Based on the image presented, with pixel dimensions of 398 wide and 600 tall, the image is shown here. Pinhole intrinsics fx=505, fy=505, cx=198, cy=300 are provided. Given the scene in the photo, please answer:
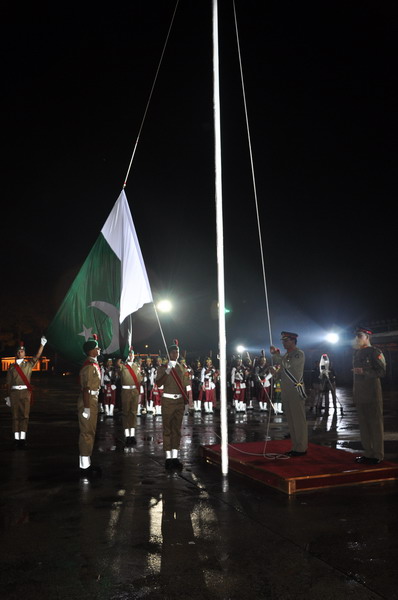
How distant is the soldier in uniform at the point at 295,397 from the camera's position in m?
7.88

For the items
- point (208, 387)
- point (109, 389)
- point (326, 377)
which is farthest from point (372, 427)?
point (109, 389)

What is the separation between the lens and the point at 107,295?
8.80m

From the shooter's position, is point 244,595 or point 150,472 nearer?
point 244,595

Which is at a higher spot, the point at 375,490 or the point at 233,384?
the point at 233,384

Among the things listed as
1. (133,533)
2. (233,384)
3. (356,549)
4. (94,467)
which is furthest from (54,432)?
(356,549)

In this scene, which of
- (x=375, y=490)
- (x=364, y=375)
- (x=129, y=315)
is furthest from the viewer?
(x=129, y=315)

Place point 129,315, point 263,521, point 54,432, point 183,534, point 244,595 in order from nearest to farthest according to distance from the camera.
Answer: point 244,595
point 183,534
point 263,521
point 129,315
point 54,432

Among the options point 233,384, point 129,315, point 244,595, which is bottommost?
point 244,595

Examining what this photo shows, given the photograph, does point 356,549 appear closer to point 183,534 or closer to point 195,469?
point 183,534

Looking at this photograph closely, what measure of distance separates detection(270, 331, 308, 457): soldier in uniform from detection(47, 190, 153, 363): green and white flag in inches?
98.4

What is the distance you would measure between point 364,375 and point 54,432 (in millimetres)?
8303

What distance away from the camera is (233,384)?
59.4 ft

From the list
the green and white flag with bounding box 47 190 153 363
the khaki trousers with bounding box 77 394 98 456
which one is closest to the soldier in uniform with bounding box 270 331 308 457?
the green and white flag with bounding box 47 190 153 363

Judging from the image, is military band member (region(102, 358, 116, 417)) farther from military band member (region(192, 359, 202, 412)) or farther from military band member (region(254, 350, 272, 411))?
military band member (region(254, 350, 272, 411))
